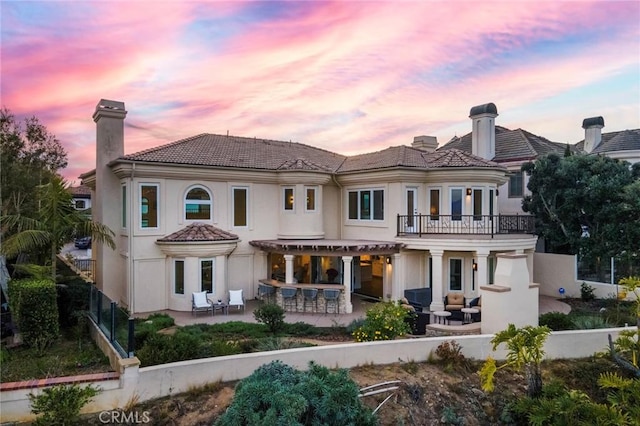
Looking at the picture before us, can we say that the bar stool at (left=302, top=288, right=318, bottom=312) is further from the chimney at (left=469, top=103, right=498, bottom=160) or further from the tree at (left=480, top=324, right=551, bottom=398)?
the chimney at (left=469, top=103, right=498, bottom=160)

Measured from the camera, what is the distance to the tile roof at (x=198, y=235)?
15.2 m

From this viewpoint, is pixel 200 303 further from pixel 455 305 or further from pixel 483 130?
pixel 483 130

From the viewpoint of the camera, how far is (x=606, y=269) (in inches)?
708

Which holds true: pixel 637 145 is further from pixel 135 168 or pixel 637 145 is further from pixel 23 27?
pixel 23 27

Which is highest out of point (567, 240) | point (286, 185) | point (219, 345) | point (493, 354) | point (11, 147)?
point (11, 147)

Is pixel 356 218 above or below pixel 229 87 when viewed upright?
below

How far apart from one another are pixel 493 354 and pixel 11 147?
75.8 feet

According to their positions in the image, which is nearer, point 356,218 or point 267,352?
point 267,352

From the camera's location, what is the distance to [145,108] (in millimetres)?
18625

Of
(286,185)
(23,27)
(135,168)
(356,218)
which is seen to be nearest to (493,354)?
(356,218)

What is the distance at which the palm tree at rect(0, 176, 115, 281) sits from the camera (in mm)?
10367

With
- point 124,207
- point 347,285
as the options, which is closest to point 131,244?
point 124,207

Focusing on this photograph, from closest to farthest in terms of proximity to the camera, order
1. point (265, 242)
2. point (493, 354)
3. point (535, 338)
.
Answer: point (535, 338)
point (493, 354)
point (265, 242)

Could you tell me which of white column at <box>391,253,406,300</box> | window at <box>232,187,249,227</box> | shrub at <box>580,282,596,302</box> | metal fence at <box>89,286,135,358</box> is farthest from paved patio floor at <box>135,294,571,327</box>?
window at <box>232,187,249,227</box>
